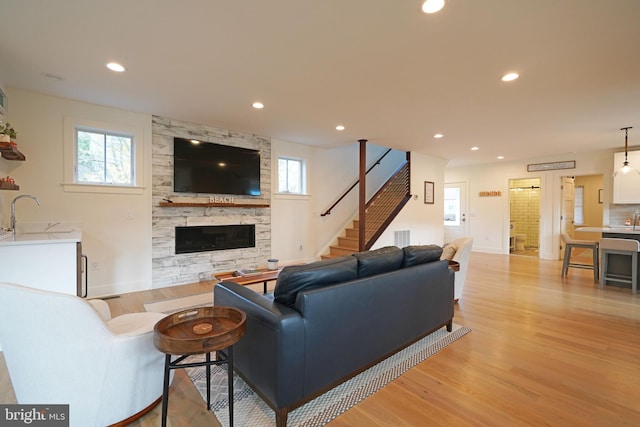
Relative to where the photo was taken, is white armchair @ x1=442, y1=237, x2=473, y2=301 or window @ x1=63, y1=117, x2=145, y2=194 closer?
white armchair @ x1=442, y1=237, x2=473, y2=301

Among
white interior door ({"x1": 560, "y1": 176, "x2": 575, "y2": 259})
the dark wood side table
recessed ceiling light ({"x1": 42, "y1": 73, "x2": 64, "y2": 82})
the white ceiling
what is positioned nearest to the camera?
the dark wood side table

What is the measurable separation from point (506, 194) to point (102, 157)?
9.37 m

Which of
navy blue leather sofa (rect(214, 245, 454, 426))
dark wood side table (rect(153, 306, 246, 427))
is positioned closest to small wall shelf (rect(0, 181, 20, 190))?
navy blue leather sofa (rect(214, 245, 454, 426))

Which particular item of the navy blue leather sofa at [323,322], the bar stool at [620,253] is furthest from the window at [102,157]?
the bar stool at [620,253]

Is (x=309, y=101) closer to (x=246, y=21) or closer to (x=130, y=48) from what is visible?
(x=246, y=21)

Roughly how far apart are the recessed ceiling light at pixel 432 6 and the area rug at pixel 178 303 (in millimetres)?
3791

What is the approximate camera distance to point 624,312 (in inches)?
139

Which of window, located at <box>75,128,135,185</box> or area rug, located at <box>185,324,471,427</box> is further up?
window, located at <box>75,128,135,185</box>

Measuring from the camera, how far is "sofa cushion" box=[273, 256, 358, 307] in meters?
1.79

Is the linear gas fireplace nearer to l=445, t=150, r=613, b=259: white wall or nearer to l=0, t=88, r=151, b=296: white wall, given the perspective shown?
l=0, t=88, r=151, b=296: white wall

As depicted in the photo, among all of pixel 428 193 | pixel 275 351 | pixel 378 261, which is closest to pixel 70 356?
pixel 275 351

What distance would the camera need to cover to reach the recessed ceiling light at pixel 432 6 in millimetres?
1874

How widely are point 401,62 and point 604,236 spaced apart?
5.28 meters

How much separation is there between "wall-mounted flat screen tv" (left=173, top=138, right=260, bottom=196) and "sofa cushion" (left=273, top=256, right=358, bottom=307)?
143 inches
